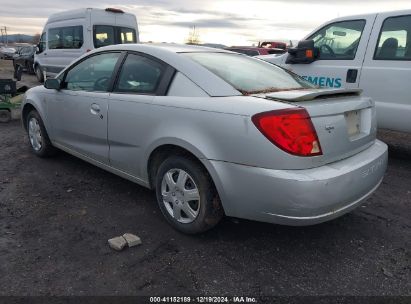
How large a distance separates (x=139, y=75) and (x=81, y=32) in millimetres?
9559

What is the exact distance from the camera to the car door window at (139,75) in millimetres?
3548

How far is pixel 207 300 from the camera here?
256cm

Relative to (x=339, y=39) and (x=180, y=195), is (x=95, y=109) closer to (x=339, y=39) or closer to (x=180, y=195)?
(x=180, y=195)

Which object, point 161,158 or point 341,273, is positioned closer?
point 341,273

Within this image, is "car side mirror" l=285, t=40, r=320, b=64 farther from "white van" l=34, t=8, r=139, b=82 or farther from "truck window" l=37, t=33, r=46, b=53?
"truck window" l=37, t=33, r=46, b=53

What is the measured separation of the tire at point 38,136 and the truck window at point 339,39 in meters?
3.98

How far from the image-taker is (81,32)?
483 inches

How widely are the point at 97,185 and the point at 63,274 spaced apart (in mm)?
1750

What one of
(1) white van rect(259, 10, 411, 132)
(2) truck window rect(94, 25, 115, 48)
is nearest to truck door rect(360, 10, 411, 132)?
(1) white van rect(259, 10, 411, 132)

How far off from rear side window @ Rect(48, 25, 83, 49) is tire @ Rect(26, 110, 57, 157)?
761 cm

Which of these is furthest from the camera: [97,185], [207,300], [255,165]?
[97,185]

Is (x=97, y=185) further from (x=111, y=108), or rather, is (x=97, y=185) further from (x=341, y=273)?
(x=341, y=273)

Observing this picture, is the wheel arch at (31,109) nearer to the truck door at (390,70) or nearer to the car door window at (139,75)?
the car door window at (139,75)

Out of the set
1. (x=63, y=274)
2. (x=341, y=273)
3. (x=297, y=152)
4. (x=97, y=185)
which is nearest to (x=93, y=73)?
(x=97, y=185)
